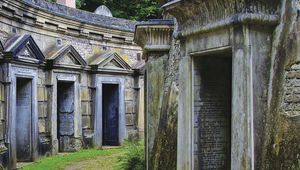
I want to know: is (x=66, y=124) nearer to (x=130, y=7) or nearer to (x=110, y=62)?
(x=110, y=62)

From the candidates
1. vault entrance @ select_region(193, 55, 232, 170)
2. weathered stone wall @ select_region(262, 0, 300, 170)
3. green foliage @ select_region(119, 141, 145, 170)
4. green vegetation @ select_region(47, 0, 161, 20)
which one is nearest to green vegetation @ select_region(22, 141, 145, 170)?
green foliage @ select_region(119, 141, 145, 170)

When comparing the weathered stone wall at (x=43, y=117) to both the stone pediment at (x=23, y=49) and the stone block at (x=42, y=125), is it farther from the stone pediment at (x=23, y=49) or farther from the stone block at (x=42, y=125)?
the stone pediment at (x=23, y=49)

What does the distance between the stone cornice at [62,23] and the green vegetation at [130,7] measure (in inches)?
215

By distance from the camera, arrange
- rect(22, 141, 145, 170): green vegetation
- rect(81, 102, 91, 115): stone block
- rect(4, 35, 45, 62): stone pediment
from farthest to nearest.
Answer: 1. rect(81, 102, 91, 115): stone block
2. rect(4, 35, 45, 62): stone pediment
3. rect(22, 141, 145, 170): green vegetation

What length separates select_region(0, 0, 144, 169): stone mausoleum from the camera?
529 inches

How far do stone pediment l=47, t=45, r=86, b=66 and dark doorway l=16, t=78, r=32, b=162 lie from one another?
1489mm

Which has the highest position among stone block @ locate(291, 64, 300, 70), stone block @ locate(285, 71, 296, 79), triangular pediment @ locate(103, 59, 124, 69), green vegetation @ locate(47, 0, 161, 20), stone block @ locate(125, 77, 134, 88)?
green vegetation @ locate(47, 0, 161, 20)

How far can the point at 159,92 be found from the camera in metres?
9.93

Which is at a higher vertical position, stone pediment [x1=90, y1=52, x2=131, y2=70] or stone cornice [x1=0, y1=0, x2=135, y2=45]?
stone cornice [x1=0, y1=0, x2=135, y2=45]

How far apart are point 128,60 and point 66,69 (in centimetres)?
386

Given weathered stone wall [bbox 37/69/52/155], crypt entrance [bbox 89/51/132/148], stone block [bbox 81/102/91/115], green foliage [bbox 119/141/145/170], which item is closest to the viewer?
green foliage [bbox 119/141/145/170]

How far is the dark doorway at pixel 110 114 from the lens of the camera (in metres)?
19.8

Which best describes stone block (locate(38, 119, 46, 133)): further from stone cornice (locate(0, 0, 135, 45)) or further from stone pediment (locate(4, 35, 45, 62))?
stone cornice (locate(0, 0, 135, 45))

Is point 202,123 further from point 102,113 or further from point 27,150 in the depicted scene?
point 102,113
